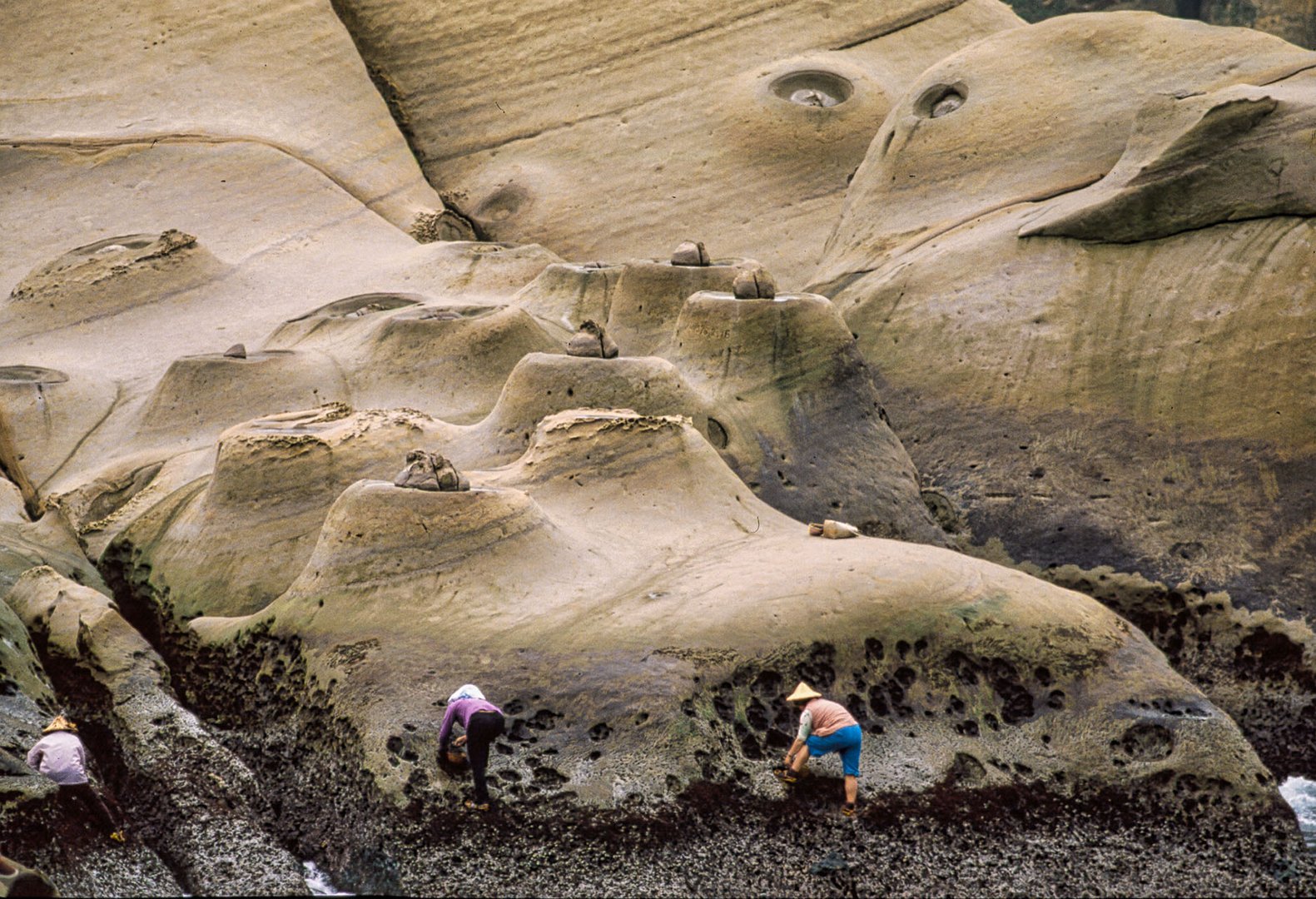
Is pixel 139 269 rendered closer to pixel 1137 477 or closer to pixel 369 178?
pixel 369 178

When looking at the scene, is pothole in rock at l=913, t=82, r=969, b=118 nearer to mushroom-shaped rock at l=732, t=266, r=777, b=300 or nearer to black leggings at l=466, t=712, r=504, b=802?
mushroom-shaped rock at l=732, t=266, r=777, b=300

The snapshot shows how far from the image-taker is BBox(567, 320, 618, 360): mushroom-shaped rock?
10.5 meters

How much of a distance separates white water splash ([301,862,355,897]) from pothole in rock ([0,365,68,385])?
6.59m

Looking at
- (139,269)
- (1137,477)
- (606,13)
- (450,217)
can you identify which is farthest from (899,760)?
(606,13)

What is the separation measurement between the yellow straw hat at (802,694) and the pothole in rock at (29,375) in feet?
23.7

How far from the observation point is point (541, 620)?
27.2 feet

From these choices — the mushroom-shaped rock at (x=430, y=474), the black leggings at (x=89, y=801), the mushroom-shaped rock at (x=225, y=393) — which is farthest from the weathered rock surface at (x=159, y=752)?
the mushroom-shaped rock at (x=225, y=393)

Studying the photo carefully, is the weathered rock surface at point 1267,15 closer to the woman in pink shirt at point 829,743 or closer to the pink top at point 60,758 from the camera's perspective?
the woman in pink shirt at point 829,743

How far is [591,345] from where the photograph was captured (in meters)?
10.5

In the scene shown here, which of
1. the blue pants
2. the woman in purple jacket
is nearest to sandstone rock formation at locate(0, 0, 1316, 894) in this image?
the woman in purple jacket

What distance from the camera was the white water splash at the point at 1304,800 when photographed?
8609 mm

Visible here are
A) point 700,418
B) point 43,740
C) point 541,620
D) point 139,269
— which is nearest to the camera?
point 43,740

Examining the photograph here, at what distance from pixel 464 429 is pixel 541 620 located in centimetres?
262

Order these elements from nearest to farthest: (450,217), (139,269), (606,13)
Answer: (139,269) < (450,217) < (606,13)
